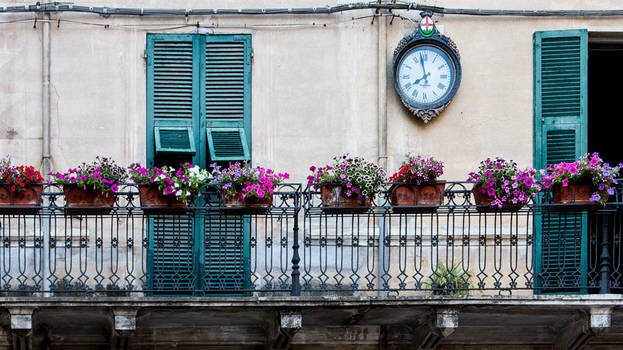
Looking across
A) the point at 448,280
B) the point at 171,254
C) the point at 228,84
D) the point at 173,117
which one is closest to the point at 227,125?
the point at 228,84

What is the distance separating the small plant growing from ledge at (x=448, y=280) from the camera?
11453 millimetres

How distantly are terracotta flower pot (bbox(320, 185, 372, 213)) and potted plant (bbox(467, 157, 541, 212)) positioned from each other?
1.03 meters

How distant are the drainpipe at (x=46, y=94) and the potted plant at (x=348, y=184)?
2.73 meters

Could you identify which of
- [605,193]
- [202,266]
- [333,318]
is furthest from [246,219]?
[605,193]

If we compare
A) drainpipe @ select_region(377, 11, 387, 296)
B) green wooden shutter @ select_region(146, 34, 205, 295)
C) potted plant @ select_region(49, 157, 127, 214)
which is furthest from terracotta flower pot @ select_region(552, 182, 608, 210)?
potted plant @ select_region(49, 157, 127, 214)

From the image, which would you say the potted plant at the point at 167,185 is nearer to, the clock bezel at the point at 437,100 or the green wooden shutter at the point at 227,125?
the green wooden shutter at the point at 227,125

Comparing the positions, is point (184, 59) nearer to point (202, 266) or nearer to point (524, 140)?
point (202, 266)

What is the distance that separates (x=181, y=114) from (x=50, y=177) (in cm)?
144

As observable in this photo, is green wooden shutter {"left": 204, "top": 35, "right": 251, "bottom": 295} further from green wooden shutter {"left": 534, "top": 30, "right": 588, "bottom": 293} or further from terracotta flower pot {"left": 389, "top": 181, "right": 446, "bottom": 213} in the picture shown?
green wooden shutter {"left": 534, "top": 30, "right": 588, "bottom": 293}

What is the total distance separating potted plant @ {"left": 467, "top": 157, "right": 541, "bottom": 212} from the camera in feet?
36.0

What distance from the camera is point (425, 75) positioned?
39.8ft

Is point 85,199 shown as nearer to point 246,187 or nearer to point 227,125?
point 246,187

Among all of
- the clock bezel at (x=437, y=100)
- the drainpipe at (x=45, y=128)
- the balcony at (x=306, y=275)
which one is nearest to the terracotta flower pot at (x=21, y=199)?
the balcony at (x=306, y=275)

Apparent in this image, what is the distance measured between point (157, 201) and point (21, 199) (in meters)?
1.25
